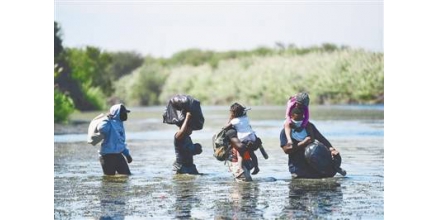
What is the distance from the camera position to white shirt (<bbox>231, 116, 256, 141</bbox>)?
36.4ft

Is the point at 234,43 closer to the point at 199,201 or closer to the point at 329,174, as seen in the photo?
the point at 329,174

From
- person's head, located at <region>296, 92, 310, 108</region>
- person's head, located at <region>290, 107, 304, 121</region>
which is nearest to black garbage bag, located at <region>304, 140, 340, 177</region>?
person's head, located at <region>290, 107, 304, 121</region>

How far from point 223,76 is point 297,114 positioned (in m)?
20.9

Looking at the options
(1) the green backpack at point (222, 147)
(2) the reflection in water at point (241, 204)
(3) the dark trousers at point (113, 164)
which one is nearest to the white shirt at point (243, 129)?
(1) the green backpack at point (222, 147)

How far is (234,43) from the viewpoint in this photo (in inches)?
785

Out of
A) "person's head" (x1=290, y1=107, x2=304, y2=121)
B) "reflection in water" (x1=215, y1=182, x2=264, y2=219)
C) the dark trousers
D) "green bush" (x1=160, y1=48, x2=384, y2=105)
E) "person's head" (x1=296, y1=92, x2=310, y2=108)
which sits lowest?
"reflection in water" (x1=215, y1=182, x2=264, y2=219)

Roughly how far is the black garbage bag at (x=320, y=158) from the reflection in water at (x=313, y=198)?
13 centimetres

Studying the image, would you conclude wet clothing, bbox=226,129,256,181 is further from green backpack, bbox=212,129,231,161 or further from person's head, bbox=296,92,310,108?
person's head, bbox=296,92,310,108

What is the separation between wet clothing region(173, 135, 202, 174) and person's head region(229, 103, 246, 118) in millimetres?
728

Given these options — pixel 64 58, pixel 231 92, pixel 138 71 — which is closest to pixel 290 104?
pixel 64 58

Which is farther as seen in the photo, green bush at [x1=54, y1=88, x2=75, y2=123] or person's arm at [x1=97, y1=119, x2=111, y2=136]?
green bush at [x1=54, y1=88, x2=75, y2=123]

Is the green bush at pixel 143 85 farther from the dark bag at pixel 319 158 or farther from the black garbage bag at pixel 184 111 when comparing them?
the dark bag at pixel 319 158

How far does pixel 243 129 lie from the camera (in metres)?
11.1
